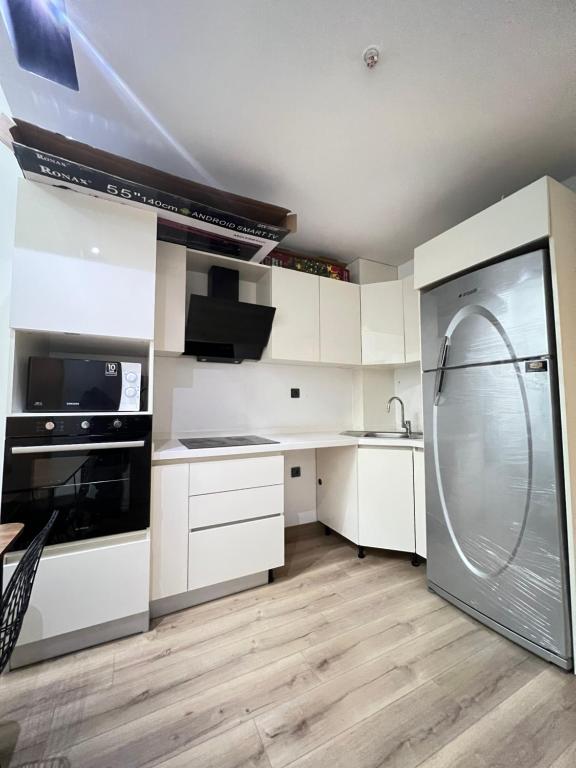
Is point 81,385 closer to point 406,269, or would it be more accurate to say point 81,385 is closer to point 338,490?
point 338,490

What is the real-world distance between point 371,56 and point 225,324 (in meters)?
1.51

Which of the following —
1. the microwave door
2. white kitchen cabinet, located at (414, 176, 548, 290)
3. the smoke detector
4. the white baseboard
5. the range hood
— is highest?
the smoke detector

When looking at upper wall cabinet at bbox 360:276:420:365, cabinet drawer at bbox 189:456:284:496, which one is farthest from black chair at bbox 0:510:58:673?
upper wall cabinet at bbox 360:276:420:365

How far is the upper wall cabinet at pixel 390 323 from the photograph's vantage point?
2439mm

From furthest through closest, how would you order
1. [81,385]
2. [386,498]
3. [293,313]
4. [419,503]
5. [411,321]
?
[411,321]
[293,313]
[386,498]
[419,503]
[81,385]

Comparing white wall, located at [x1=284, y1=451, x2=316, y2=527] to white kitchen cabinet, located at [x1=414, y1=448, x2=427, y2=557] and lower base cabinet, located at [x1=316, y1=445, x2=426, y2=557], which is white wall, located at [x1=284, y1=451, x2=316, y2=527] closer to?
lower base cabinet, located at [x1=316, y1=445, x2=426, y2=557]

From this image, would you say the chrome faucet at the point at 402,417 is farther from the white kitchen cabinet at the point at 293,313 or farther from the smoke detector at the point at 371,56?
the smoke detector at the point at 371,56

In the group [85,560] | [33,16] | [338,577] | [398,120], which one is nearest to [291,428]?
[338,577]

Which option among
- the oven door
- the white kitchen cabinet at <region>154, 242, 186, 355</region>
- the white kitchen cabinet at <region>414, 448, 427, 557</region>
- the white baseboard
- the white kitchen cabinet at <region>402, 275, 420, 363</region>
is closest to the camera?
the oven door

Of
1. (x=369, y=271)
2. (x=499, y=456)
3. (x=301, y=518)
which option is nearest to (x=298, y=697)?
(x=499, y=456)

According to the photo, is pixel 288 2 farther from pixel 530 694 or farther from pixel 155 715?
pixel 530 694

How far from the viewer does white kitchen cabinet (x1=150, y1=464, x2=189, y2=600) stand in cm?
154

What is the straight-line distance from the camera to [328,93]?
4.31 feet

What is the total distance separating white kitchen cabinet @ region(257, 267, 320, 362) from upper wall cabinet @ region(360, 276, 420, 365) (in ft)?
1.58
